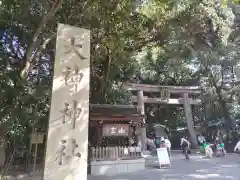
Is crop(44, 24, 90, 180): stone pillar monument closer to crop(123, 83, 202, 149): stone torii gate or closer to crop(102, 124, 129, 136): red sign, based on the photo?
crop(102, 124, 129, 136): red sign

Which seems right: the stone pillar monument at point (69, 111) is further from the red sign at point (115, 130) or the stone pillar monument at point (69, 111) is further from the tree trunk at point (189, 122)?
the tree trunk at point (189, 122)

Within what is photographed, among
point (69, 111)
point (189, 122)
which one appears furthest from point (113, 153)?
point (189, 122)

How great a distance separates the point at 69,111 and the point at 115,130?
646cm

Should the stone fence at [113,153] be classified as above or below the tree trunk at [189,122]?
below

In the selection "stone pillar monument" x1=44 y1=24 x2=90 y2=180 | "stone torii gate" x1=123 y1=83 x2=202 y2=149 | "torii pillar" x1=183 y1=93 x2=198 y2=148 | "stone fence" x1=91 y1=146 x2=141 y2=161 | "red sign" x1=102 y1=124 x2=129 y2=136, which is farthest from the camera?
"torii pillar" x1=183 y1=93 x2=198 y2=148

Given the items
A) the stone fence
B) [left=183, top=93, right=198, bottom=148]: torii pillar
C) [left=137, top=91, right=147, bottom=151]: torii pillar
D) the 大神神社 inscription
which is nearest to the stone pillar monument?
the 大神神社 inscription

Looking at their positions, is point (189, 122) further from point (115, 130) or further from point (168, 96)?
point (115, 130)

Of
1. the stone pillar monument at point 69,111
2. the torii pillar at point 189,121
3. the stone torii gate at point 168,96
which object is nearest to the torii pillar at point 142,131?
the stone torii gate at point 168,96

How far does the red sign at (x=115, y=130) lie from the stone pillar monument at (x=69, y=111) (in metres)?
6.02

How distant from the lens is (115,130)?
36.3 ft

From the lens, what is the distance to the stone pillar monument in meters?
4.55

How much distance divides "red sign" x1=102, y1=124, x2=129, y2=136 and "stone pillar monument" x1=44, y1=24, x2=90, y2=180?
6.02 m

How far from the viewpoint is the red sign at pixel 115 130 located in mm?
10906

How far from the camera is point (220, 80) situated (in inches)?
810
